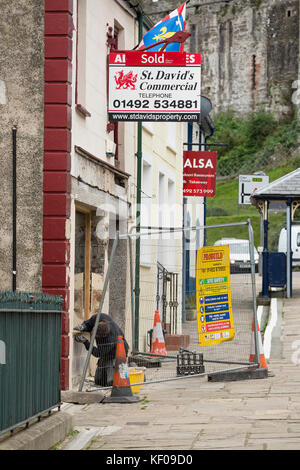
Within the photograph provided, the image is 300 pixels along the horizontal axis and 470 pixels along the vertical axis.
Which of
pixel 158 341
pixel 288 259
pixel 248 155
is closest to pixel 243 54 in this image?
pixel 248 155

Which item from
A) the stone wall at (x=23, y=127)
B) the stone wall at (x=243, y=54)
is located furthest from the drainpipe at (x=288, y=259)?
the stone wall at (x=243, y=54)

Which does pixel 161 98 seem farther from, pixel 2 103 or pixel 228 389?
pixel 228 389

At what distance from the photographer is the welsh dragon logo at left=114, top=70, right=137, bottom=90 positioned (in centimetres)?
1479

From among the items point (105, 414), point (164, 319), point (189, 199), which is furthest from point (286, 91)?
point (105, 414)

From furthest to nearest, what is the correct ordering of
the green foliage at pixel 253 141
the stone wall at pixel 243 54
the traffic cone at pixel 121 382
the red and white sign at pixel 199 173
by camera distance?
the stone wall at pixel 243 54
the green foliage at pixel 253 141
the red and white sign at pixel 199 173
the traffic cone at pixel 121 382

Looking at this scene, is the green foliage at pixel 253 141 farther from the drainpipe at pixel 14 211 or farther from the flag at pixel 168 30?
the drainpipe at pixel 14 211

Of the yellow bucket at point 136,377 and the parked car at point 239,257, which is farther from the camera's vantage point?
the parked car at point 239,257

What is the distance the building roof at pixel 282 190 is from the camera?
2681 centimetres

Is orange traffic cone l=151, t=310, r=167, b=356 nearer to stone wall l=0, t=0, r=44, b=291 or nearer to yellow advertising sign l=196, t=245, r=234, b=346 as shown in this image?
yellow advertising sign l=196, t=245, r=234, b=346

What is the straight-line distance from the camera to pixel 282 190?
88.7ft

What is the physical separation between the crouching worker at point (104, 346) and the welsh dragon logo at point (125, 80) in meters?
3.26

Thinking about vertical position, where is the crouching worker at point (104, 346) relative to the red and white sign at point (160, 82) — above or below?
below

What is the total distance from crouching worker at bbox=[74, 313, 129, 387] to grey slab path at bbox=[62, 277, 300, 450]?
54cm

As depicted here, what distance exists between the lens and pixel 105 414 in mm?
11773
